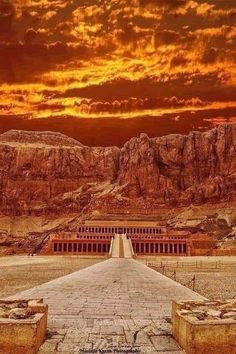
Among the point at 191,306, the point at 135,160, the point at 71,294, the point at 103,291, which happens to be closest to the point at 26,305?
the point at 191,306

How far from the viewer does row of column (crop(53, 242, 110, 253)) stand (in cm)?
6291

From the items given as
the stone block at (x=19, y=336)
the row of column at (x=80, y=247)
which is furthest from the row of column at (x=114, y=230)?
the stone block at (x=19, y=336)

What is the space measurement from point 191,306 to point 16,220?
12376 centimetres

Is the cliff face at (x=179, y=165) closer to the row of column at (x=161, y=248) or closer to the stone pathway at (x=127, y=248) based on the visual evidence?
the row of column at (x=161, y=248)

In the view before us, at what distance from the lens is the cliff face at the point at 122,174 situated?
4631 inches

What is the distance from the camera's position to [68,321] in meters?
8.69

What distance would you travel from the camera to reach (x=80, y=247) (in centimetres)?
6362

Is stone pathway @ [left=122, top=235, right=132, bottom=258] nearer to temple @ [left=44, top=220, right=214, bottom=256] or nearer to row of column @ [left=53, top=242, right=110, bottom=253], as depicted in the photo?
temple @ [left=44, top=220, right=214, bottom=256]

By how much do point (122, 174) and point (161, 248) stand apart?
219 feet

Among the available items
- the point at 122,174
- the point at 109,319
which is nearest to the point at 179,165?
the point at 122,174

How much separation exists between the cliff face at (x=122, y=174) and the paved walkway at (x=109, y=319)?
300 feet

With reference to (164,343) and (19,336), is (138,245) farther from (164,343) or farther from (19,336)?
(19,336)

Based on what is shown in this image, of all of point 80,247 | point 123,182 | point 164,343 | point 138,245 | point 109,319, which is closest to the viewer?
point 164,343

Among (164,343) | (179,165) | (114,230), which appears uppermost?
(179,165)
